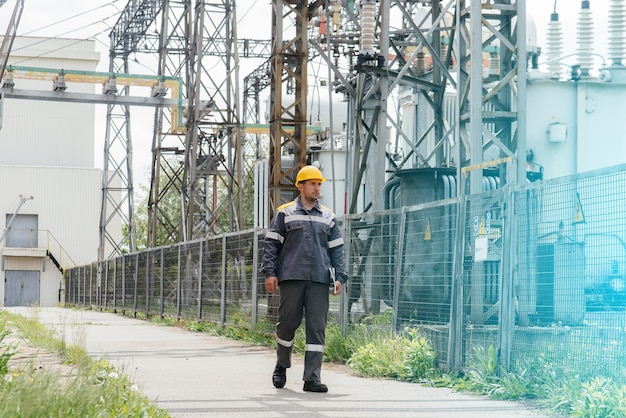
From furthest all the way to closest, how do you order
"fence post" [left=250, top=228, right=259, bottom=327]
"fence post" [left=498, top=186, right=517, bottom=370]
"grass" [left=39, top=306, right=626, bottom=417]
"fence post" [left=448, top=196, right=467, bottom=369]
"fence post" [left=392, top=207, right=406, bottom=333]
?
"fence post" [left=250, top=228, right=259, bottom=327] → "fence post" [left=392, top=207, right=406, bottom=333] → "fence post" [left=448, top=196, right=467, bottom=369] → "fence post" [left=498, top=186, right=517, bottom=370] → "grass" [left=39, top=306, right=626, bottom=417]

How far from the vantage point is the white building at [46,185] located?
223ft

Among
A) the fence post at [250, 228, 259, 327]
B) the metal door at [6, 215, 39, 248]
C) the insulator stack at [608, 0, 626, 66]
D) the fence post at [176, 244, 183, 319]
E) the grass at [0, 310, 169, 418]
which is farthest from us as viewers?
the metal door at [6, 215, 39, 248]

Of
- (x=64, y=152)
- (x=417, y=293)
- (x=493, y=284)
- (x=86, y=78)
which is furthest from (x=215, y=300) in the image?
(x=64, y=152)

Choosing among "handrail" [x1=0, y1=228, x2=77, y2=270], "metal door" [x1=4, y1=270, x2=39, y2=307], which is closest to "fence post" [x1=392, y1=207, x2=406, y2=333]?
"metal door" [x1=4, y1=270, x2=39, y2=307]

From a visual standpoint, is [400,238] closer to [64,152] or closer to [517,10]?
[517,10]

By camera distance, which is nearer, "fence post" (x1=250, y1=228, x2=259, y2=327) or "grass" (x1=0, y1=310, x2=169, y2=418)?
"grass" (x1=0, y1=310, x2=169, y2=418)

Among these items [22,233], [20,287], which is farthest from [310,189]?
[22,233]

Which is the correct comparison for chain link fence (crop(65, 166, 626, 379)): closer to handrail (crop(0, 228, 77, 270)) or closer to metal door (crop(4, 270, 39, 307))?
metal door (crop(4, 270, 39, 307))

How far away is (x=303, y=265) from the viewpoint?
32.5ft

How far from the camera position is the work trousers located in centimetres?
988

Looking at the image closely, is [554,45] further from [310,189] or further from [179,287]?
[310,189]

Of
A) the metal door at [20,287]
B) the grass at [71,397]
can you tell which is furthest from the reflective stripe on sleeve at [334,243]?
the metal door at [20,287]

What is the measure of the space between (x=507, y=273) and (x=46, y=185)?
207 feet

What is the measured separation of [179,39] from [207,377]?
31433 millimetres
